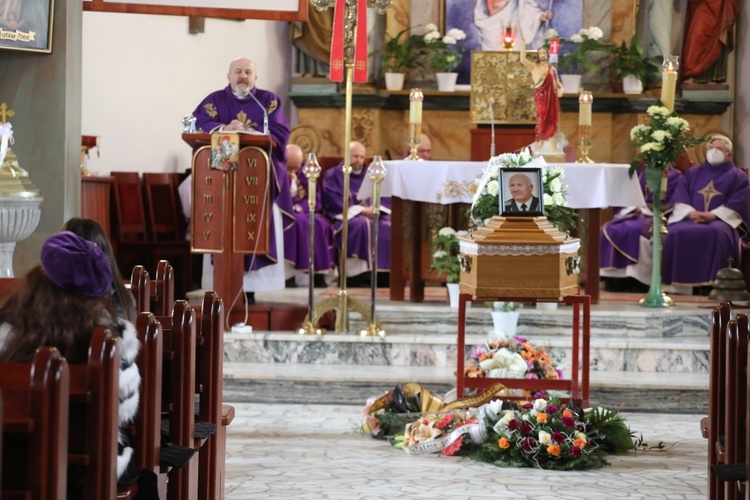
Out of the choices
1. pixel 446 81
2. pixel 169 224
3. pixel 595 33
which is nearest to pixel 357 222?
pixel 169 224

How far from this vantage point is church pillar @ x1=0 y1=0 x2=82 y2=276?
755cm

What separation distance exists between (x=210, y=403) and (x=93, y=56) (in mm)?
6952

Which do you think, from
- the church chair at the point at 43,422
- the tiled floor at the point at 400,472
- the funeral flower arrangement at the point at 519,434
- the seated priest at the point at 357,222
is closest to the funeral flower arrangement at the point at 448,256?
the seated priest at the point at 357,222

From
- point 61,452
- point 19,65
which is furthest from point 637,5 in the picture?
point 61,452

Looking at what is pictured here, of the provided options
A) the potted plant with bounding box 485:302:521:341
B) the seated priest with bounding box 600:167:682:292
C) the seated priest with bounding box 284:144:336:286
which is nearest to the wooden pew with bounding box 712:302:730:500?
the potted plant with bounding box 485:302:521:341

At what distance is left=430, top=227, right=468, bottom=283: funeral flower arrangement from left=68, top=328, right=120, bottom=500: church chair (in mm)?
6015

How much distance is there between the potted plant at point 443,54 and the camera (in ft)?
43.4

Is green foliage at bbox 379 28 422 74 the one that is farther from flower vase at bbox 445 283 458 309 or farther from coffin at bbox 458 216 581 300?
coffin at bbox 458 216 581 300

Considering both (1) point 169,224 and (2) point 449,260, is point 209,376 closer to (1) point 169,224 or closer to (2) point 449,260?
(2) point 449,260

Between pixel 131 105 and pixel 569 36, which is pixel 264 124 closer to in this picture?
pixel 131 105

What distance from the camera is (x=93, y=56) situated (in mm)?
10984

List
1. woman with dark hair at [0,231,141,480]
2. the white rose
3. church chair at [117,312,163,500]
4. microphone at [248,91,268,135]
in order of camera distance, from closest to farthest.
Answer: woman with dark hair at [0,231,141,480]
church chair at [117,312,163,500]
the white rose
microphone at [248,91,268,135]

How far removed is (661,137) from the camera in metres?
9.37

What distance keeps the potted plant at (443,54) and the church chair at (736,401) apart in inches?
362
